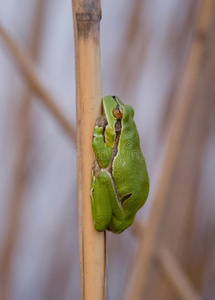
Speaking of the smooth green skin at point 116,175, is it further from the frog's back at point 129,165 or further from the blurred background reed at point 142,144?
the blurred background reed at point 142,144

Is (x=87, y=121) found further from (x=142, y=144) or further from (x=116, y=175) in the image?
(x=142, y=144)

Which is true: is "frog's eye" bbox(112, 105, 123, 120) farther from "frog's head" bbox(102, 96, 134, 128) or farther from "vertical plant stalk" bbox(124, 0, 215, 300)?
"vertical plant stalk" bbox(124, 0, 215, 300)

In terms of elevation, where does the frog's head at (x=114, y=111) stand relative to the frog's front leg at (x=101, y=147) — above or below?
above

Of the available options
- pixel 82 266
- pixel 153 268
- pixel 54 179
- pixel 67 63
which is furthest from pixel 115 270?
pixel 82 266

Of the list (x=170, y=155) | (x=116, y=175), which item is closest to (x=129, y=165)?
(x=116, y=175)

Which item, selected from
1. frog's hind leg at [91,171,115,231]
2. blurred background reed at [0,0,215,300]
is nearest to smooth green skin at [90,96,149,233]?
frog's hind leg at [91,171,115,231]

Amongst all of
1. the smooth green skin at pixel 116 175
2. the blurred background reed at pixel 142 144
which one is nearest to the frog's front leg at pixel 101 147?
the smooth green skin at pixel 116 175
